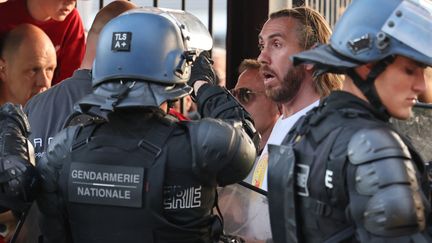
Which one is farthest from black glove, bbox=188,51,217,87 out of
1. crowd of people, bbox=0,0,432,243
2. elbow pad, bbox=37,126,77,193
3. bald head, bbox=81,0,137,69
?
bald head, bbox=81,0,137,69

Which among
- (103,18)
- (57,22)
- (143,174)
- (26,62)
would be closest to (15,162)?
(143,174)

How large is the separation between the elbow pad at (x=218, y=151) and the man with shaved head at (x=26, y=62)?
217 centimetres

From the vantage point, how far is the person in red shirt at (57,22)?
5234mm

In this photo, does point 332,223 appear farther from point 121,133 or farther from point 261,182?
point 261,182

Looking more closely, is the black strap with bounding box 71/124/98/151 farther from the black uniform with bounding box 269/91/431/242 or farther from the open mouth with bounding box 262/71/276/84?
the open mouth with bounding box 262/71/276/84

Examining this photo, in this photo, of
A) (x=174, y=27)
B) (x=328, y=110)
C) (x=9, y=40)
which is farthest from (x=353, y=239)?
(x=9, y=40)

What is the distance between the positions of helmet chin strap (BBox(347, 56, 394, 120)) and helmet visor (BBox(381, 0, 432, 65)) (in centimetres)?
8

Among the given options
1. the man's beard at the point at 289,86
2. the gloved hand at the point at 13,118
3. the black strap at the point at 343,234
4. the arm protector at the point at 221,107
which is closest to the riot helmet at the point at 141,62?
the arm protector at the point at 221,107

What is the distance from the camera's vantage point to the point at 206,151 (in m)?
3.00

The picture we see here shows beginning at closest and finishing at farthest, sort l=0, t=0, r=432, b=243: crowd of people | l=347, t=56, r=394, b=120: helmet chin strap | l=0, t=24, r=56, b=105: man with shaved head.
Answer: l=0, t=0, r=432, b=243: crowd of people
l=347, t=56, r=394, b=120: helmet chin strap
l=0, t=24, r=56, b=105: man with shaved head

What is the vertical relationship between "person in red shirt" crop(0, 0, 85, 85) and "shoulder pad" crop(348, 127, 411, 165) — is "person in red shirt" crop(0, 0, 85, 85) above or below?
below

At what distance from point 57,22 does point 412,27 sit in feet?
10.3

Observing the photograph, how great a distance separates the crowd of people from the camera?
2.55 m

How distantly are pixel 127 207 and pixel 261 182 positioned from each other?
124 centimetres
